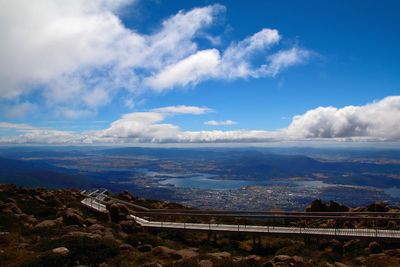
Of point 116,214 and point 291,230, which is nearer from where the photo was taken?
point 291,230

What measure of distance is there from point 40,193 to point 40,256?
21.1 metres

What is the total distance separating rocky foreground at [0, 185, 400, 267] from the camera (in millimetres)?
15617

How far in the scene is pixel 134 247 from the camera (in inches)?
757

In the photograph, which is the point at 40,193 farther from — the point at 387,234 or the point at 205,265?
the point at 387,234

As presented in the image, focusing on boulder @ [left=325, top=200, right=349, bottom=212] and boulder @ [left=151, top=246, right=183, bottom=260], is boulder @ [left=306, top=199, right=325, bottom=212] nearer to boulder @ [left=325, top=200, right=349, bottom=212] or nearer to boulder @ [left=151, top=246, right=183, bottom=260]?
boulder @ [left=325, top=200, right=349, bottom=212]

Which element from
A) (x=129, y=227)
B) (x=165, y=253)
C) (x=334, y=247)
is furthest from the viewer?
(x=129, y=227)

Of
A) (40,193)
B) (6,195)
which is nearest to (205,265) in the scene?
(6,195)

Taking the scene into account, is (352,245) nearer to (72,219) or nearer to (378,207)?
(378,207)

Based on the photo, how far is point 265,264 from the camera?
1585 centimetres

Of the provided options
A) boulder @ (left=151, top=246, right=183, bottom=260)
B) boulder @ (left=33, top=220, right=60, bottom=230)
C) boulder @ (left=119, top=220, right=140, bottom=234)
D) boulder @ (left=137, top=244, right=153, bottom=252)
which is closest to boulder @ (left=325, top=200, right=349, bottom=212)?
boulder @ (left=119, top=220, right=140, bottom=234)

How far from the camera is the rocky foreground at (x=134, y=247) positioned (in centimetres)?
1562

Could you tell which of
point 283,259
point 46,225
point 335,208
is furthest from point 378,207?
point 46,225

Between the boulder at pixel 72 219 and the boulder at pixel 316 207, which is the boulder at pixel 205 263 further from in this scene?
the boulder at pixel 316 207

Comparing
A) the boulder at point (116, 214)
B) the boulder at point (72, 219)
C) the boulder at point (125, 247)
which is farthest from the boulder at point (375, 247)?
the boulder at point (72, 219)
